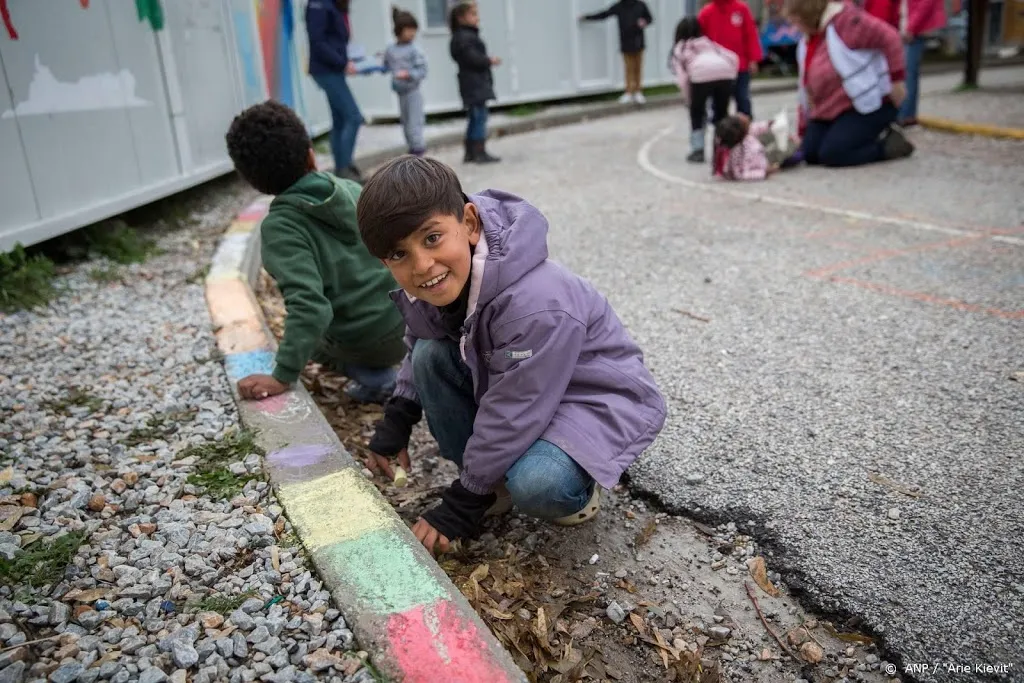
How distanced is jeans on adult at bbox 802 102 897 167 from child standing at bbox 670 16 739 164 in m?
1.12

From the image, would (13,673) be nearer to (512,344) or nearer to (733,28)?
(512,344)

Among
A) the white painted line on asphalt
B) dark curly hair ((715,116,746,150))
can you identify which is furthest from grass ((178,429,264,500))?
dark curly hair ((715,116,746,150))

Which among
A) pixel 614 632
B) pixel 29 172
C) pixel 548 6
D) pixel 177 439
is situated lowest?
pixel 614 632

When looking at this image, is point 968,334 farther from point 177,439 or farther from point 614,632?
point 177,439

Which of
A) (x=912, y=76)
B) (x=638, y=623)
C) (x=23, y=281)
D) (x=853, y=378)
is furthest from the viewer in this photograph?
(x=912, y=76)

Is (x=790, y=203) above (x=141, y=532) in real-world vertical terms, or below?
below

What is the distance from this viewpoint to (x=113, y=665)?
1.65 meters

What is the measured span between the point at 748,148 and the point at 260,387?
5426 millimetres

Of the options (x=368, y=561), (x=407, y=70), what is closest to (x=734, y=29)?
(x=407, y=70)

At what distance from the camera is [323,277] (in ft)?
10.1

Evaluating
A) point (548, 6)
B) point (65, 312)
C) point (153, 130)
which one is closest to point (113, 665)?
point (65, 312)

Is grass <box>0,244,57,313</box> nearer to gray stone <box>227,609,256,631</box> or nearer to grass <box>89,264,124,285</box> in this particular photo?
grass <box>89,264,124,285</box>

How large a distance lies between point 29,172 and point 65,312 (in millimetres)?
998

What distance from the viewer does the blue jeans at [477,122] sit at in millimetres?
8820
